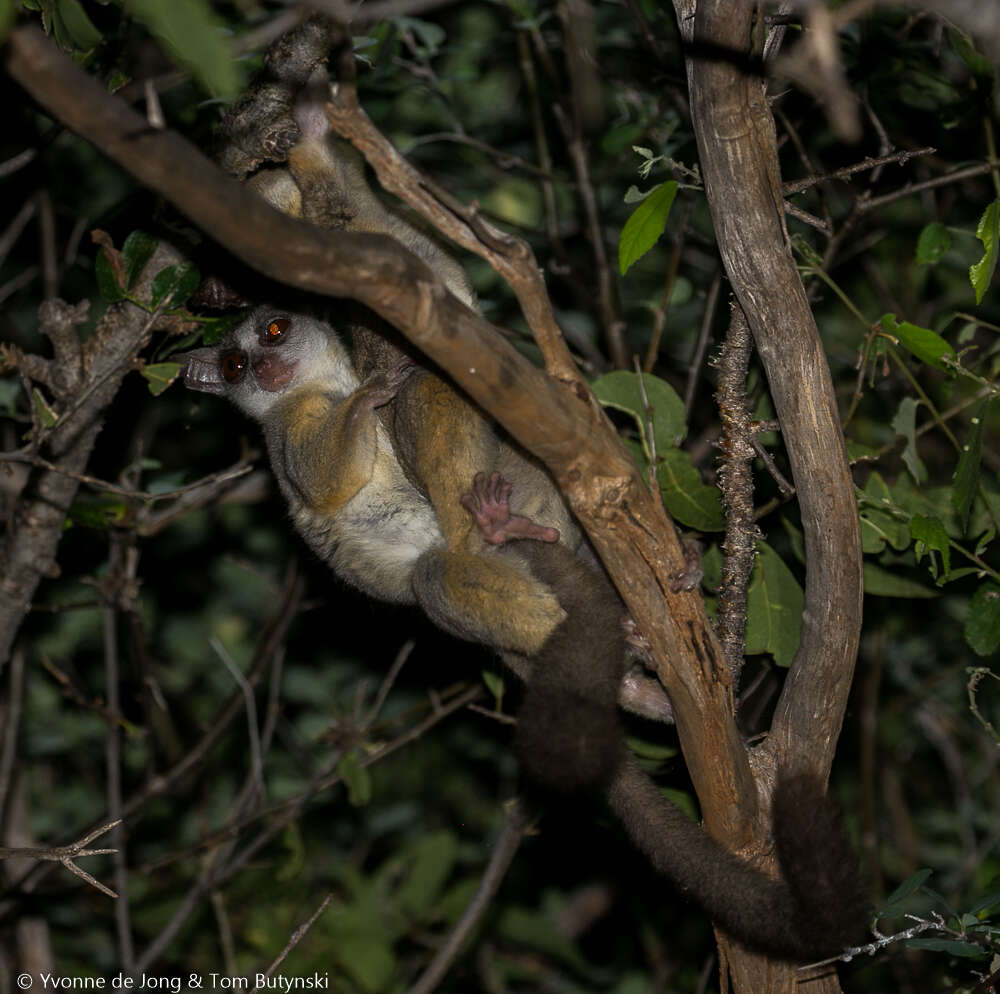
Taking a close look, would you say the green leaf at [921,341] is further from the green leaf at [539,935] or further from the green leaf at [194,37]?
the green leaf at [539,935]

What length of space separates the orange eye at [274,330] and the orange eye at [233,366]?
0.10m

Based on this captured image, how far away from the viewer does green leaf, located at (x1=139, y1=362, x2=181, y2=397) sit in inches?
128

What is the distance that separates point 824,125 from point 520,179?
1.45 meters

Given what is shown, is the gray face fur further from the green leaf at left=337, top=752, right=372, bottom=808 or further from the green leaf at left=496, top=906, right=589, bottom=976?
the green leaf at left=496, top=906, right=589, bottom=976

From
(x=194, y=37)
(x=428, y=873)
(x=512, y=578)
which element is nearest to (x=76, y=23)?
(x=194, y=37)

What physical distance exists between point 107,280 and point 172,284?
208mm

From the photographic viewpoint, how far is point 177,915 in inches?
164

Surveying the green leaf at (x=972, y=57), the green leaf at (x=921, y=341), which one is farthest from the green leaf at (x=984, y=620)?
the green leaf at (x=972, y=57)

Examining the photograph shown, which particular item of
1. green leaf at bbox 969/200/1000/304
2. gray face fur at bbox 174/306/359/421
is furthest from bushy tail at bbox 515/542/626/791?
green leaf at bbox 969/200/1000/304

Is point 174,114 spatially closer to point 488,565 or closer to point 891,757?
point 488,565

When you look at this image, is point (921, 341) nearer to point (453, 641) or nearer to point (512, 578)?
point (512, 578)

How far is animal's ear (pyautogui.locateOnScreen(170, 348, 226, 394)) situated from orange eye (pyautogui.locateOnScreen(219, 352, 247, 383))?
8 centimetres

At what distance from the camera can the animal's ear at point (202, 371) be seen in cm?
374

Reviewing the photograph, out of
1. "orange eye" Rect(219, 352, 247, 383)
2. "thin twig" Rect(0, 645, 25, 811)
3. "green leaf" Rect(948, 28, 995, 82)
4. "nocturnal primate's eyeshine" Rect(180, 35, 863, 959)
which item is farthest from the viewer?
"thin twig" Rect(0, 645, 25, 811)
